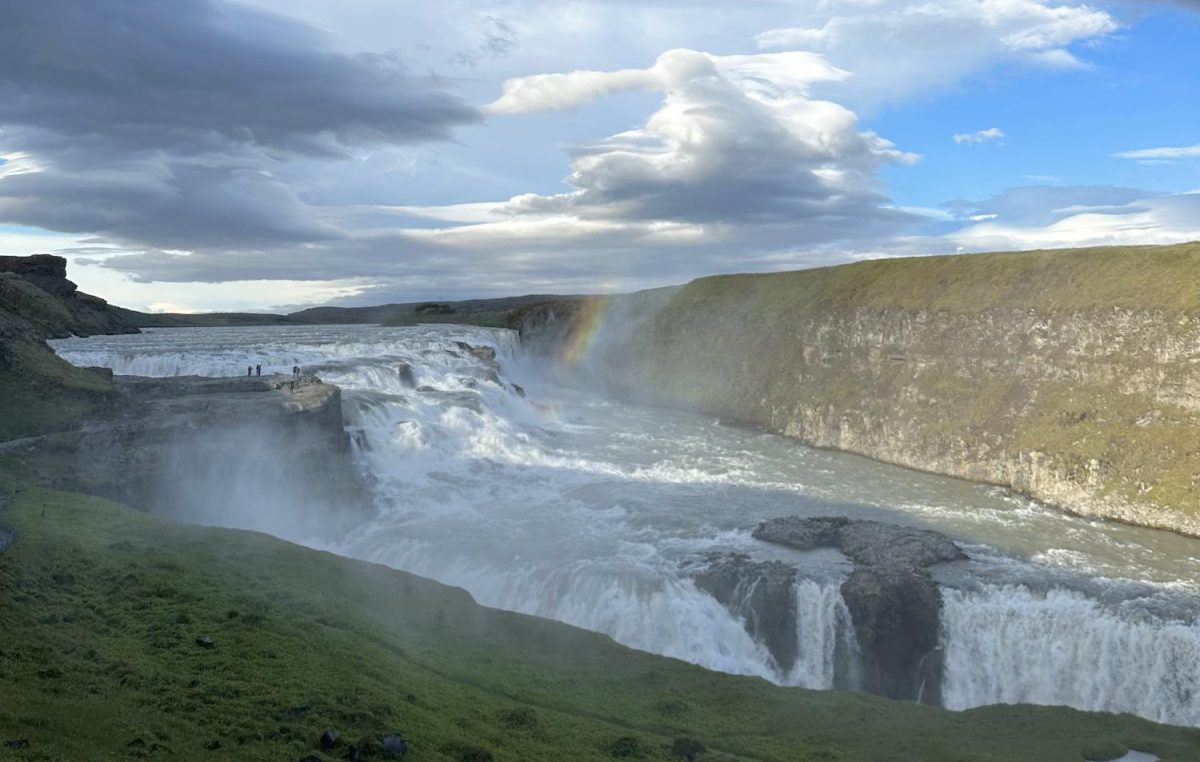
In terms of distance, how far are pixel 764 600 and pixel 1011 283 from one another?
44826mm

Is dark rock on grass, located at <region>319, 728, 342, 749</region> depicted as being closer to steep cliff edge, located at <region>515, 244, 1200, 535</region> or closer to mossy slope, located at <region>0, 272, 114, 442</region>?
mossy slope, located at <region>0, 272, 114, 442</region>

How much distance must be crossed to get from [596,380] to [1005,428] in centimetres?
6385

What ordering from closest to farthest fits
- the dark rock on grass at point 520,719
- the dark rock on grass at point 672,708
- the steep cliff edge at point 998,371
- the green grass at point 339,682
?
the green grass at point 339,682, the dark rock on grass at point 520,719, the dark rock on grass at point 672,708, the steep cliff edge at point 998,371

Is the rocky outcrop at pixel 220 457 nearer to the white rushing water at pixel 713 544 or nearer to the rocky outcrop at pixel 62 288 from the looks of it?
the white rushing water at pixel 713 544

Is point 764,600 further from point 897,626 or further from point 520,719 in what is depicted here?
point 520,719

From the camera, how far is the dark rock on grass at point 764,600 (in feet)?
106

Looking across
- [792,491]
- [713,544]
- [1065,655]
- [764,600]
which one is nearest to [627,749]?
[764,600]

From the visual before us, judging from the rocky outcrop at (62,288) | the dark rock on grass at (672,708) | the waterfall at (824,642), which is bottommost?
the waterfall at (824,642)

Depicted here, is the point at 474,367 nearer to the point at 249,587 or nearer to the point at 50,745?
the point at 249,587

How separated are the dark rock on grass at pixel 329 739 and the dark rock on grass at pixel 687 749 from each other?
23.2 feet

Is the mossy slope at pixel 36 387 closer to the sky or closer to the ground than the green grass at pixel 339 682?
closer to the sky

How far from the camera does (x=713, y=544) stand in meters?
38.4

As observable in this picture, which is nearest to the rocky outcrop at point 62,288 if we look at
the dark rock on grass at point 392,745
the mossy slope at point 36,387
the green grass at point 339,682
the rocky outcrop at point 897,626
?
the mossy slope at point 36,387

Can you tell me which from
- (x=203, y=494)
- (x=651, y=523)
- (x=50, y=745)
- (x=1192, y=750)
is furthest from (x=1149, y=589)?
(x=203, y=494)
